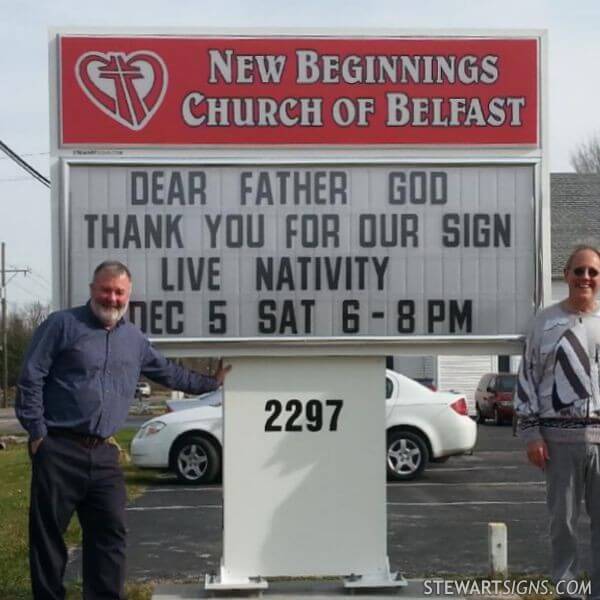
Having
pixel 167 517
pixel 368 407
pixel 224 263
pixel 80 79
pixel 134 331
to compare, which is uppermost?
pixel 80 79

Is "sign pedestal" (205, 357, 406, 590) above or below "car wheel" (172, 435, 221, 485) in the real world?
above

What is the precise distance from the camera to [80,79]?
705 centimetres

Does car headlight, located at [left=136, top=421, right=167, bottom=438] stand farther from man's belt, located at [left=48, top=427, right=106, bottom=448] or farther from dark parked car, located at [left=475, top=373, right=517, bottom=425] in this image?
dark parked car, located at [left=475, top=373, right=517, bottom=425]

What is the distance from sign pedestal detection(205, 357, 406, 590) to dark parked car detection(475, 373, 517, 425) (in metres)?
21.5

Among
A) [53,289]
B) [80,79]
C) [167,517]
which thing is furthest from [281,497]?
[167,517]

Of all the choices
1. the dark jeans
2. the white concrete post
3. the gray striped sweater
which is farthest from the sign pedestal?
the white concrete post

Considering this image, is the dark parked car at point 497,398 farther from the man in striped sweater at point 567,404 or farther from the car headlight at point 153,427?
the man in striped sweater at point 567,404

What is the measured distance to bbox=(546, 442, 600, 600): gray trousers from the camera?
6125 mm

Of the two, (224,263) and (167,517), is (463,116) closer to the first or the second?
(224,263)

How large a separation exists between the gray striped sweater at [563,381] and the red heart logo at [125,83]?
2.78m

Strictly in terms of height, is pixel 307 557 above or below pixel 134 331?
below

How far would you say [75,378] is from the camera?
614cm

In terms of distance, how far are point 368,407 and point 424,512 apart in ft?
16.2

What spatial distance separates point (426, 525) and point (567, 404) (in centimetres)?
506
